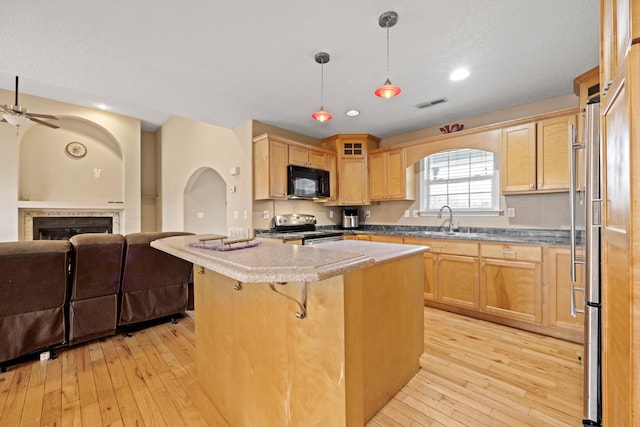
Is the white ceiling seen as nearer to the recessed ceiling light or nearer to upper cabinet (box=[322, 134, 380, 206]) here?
the recessed ceiling light

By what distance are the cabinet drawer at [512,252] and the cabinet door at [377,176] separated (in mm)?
1734

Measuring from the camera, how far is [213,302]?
1.65 meters

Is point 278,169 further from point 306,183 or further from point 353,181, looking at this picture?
point 353,181

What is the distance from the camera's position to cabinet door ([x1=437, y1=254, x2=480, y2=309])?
294 centimetres

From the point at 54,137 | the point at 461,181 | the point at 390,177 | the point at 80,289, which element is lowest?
the point at 80,289

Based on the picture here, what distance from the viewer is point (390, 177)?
4164 millimetres

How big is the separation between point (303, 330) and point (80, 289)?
2305mm

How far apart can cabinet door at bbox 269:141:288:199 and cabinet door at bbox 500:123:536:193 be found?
276cm

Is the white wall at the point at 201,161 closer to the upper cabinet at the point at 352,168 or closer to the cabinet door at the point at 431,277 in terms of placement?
the upper cabinet at the point at 352,168

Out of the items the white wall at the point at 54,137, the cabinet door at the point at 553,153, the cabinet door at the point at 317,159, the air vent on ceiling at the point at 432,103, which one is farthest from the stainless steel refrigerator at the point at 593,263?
the white wall at the point at 54,137

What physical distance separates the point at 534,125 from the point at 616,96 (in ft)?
8.61

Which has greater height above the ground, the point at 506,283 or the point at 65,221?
the point at 65,221

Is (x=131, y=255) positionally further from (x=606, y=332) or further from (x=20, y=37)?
(x=606, y=332)

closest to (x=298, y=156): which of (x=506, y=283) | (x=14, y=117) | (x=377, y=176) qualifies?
(x=377, y=176)
